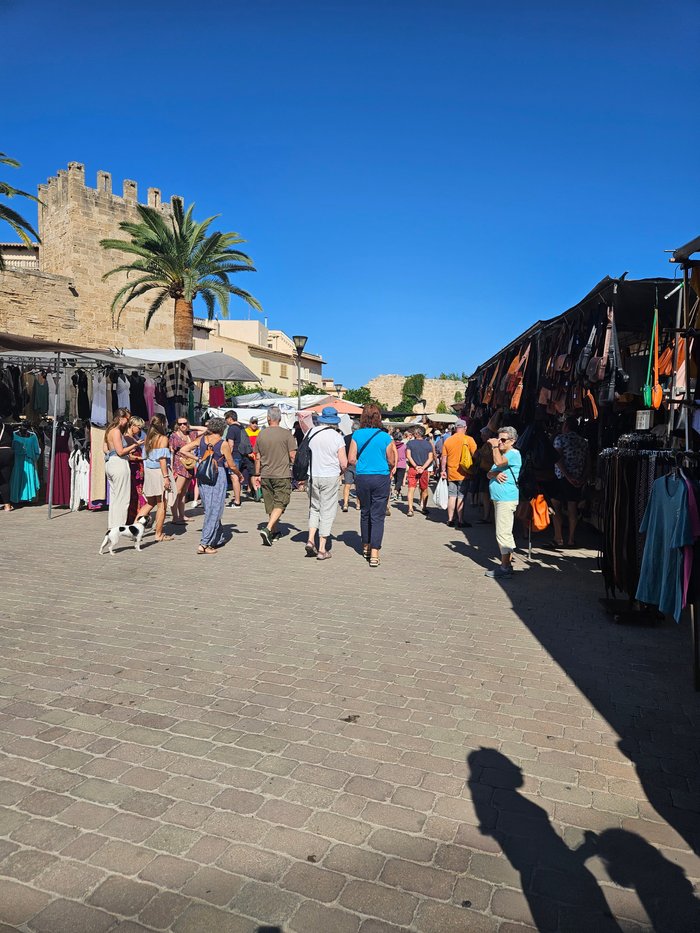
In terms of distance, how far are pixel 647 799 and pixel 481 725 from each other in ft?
3.03

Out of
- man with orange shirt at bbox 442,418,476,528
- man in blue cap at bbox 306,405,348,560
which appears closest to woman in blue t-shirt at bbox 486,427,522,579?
man in blue cap at bbox 306,405,348,560

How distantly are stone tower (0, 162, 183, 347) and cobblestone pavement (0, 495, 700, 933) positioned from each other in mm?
27822

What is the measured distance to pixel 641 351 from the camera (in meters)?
8.37

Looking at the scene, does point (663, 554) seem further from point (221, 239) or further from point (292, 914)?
point (221, 239)

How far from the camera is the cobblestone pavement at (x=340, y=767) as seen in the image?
224 cm

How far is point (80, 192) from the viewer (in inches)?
1300

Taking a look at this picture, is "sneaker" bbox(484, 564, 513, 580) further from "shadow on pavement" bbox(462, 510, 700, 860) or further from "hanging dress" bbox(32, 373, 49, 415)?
"hanging dress" bbox(32, 373, 49, 415)

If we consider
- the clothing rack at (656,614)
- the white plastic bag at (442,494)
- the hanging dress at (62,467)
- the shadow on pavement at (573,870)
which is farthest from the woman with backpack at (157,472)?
the shadow on pavement at (573,870)

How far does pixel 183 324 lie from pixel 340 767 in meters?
22.2

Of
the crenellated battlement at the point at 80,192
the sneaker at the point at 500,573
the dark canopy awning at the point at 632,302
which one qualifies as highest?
the crenellated battlement at the point at 80,192

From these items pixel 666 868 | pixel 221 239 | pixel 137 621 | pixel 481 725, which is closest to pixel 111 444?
pixel 137 621

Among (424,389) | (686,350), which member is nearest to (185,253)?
(686,350)

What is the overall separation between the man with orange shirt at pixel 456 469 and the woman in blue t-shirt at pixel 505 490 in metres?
3.27

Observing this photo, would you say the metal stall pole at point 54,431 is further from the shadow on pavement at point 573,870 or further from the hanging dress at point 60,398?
the shadow on pavement at point 573,870
